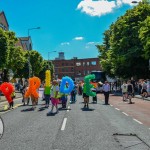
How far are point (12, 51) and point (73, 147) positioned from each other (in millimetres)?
47629

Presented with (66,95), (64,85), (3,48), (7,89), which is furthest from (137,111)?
(3,48)

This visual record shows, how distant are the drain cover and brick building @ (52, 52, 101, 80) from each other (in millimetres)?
139315

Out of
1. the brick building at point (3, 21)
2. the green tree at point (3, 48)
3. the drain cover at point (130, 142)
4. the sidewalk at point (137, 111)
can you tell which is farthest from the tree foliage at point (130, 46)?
the drain cover at point (130, 142)

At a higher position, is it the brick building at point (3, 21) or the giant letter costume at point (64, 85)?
the brick building at point (3, 21)

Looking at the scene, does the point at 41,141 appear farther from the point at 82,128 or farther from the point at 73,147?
the point at 82,128

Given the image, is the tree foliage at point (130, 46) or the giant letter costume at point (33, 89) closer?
the giant letter costume at point (33, 89)

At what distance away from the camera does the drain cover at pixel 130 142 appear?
9672 millimetres

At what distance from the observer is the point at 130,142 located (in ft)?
34.4

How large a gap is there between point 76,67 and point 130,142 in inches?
5733

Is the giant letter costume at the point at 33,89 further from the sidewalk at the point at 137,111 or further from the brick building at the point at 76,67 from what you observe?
the brick building at the point at 76,67

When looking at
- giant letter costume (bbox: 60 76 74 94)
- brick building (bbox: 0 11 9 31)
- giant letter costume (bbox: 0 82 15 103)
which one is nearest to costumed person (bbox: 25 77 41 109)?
giant letter costume (bbox: 0 82 15 103)

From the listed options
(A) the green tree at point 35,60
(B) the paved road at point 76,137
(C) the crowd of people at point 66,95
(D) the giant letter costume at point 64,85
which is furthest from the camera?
(A) the green tree at point 35,60

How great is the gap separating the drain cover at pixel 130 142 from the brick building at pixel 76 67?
13931cm

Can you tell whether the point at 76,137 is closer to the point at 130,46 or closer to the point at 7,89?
the point at 7,89
